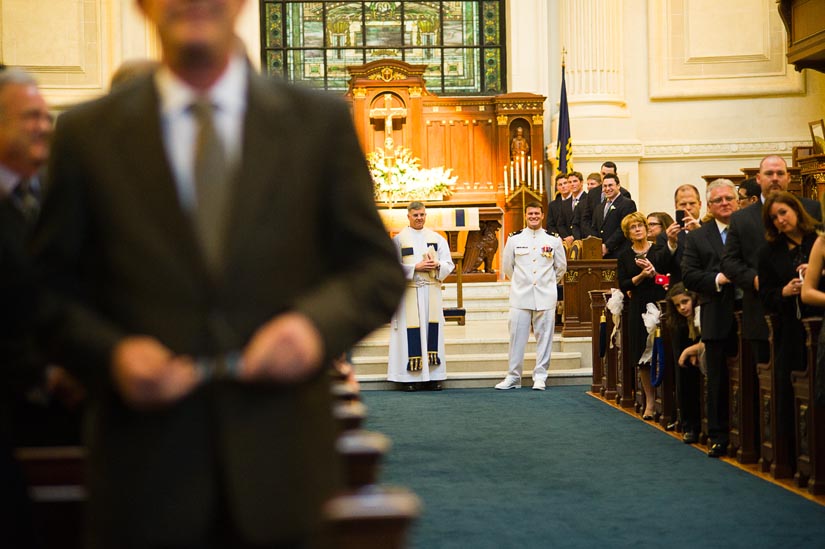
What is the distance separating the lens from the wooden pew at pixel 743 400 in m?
7.25

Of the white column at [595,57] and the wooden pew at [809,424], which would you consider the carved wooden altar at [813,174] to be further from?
the wooden pew at [809,424]

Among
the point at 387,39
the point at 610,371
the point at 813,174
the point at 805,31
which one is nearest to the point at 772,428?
the point at 610,371

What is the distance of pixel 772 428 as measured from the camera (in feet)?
22.3

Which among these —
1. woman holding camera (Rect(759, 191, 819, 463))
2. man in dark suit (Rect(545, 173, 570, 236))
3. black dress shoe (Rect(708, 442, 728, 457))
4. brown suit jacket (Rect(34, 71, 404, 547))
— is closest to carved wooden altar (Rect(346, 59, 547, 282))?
man in dark suit (Rect(545, 173, 570, 236))

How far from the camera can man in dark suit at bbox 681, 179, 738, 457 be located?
741 centimetres

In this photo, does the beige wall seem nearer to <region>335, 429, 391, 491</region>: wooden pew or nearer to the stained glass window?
the stained glass window

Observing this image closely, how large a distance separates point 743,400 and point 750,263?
947 mm

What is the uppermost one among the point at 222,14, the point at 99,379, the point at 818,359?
the point at 222,14

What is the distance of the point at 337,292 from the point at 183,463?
30 centimetres

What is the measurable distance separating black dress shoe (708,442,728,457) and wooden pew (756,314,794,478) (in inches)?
23.0

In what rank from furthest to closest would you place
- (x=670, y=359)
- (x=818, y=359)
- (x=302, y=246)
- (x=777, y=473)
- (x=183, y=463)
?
(x=670, y=359) → (x=777, y=473) → (x=818, y=359) → (x=302, y=246) → (x=183, y=463)

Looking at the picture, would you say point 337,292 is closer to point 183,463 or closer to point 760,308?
point 183,463

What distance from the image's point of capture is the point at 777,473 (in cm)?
678

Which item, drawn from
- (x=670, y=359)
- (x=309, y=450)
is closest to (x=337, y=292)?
(x=309, y=450)
